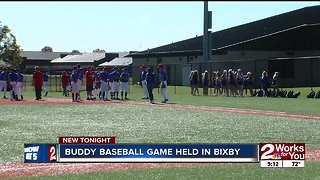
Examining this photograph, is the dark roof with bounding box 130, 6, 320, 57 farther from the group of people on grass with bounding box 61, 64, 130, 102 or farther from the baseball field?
the baseball field

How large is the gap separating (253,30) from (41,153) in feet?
178

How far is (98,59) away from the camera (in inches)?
4633

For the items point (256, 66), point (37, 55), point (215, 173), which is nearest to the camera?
point (215, 173)

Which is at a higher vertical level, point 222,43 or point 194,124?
point 222,43

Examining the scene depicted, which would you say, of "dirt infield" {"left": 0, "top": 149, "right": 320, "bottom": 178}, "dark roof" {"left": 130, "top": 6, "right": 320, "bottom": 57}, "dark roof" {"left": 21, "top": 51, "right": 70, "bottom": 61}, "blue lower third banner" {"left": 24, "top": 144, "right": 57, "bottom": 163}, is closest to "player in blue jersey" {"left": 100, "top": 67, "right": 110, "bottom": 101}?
"dirt infield" {"left": 0, "top": 149, "right": 320, "bottom": 178}

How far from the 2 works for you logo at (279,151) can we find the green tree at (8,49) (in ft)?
301

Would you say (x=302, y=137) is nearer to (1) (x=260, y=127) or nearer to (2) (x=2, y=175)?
(1) (x=260, y=127)

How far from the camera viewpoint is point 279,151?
7.82 metres

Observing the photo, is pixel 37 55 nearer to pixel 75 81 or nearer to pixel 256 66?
pixel 256 66

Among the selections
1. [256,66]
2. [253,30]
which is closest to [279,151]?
[256,66]

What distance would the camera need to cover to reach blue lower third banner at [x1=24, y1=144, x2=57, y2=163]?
8.12m

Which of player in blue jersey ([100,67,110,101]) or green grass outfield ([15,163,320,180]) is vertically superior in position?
player in blue jersey ([100,67,110,101])

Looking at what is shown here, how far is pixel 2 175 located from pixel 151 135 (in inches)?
222

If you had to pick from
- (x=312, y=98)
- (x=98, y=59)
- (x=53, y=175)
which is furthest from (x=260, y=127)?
(x=98, y=59)
